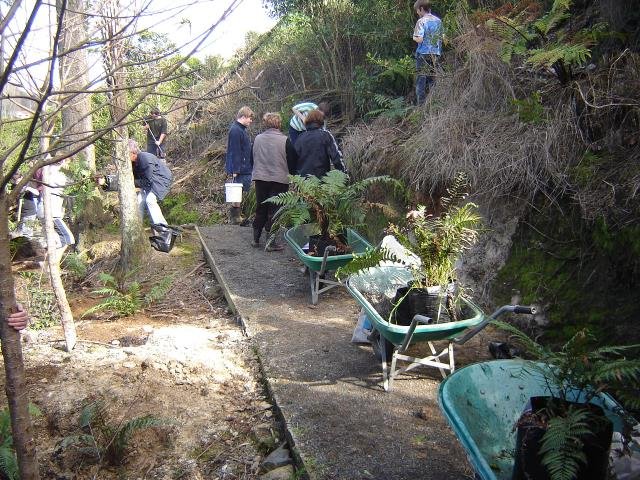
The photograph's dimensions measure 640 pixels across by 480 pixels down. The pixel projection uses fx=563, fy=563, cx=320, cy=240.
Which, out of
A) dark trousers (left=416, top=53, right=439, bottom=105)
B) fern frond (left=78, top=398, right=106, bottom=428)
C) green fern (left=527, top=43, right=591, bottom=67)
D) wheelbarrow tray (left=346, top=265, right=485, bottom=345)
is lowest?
fern frond (left=78, top=398, right=106, bottom=428)

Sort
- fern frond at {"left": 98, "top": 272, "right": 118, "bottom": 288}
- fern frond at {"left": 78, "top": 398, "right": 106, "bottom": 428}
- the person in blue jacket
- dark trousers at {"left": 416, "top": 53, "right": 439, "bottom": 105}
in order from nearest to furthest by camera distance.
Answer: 1. fern frond at {"left": 78, "top": 398, "right": 106, "bottom": 428}
2. fern frond at {"left": 98, "top": 272, "right": 118, "bottom": 288}
3. dark trousers at {"left": 416, "top": 53, "right": 439, "bottom": 105}
4. the person in blue jacket

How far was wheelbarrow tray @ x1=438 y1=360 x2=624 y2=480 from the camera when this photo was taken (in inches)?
105

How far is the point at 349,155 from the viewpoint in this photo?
7.89 m

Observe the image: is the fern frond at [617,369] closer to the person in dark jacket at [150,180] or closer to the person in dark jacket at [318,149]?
the person in dark jacket at [318,149]

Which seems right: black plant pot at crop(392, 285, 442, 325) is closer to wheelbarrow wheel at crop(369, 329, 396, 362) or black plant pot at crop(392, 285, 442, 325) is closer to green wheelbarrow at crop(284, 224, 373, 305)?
wheelbarrow wheel at crop(369, 329, 396, 362)

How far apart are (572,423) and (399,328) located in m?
1.63

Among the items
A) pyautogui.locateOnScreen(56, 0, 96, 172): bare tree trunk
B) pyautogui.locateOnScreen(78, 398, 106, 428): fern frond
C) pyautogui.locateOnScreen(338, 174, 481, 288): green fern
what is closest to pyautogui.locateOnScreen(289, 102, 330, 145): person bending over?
pyautogui.locateOnScreen(56, 0, 96, 172): bare tree trunk

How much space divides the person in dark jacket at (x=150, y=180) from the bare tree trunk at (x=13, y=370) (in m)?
5.67

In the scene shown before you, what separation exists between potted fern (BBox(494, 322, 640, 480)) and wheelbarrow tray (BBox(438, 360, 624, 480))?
12.0 inches

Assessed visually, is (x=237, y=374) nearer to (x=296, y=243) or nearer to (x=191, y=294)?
(x=296, y=243)

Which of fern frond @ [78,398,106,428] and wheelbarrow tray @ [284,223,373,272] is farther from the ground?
wheelbarrow tray @ [284,223,373,272]

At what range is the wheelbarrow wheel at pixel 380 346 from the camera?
409 cm

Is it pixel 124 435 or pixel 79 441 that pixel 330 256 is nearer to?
pixel 124 435

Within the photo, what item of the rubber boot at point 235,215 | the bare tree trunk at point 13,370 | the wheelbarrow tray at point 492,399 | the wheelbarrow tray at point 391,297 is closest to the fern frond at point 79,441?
the bare tree trunk at point 13,370
